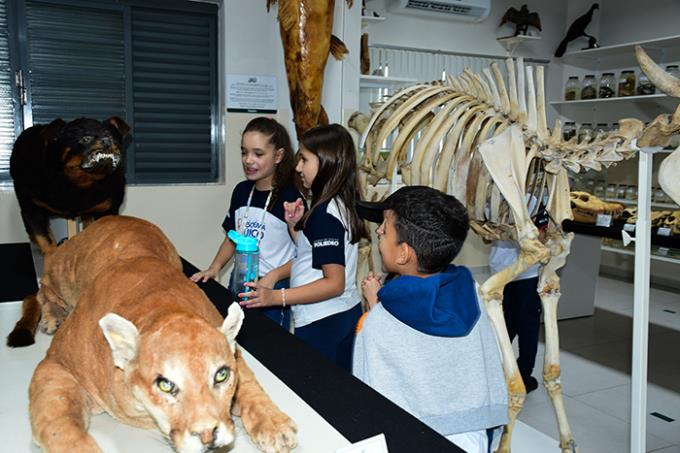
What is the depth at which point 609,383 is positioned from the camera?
12.3 ft

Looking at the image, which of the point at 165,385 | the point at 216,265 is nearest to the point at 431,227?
the point at 165,385

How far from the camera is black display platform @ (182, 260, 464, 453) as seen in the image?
1021 mm

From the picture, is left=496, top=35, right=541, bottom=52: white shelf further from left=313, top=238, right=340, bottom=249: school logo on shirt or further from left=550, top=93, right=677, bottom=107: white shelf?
left=313, top=238, right=340, bottom=249: school logo on shirt

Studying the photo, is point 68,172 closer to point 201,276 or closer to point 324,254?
point 201,276

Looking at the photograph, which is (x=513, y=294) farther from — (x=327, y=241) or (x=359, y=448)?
(x=359, y=448)

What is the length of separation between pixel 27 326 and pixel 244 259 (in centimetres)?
70

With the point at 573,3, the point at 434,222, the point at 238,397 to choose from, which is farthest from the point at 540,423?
the point at 573,3

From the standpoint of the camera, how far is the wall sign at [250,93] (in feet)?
14.6

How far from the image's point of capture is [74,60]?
13.6 ft

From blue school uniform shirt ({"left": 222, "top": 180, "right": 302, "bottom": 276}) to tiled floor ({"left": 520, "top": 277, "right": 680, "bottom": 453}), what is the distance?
175 centimetres

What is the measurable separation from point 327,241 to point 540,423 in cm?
191

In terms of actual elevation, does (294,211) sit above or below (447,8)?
below

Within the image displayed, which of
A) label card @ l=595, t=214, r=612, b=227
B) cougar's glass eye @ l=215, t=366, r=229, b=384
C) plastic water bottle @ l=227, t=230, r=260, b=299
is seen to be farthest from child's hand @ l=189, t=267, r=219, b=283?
label card @ l=595, t=214, r=612, b=227

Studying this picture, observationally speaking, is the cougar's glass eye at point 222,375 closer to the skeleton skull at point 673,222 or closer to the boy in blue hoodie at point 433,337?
the boy in blue hoodie at point 433,337
